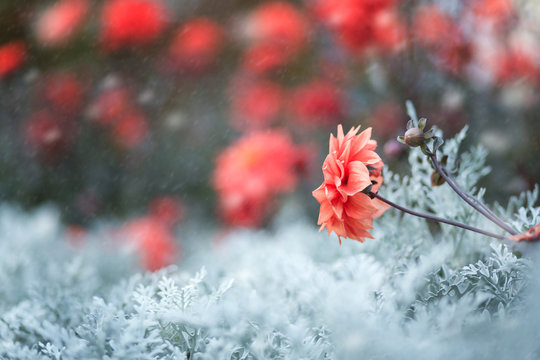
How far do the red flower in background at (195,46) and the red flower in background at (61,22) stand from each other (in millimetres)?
203

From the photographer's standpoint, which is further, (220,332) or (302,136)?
(302,136)

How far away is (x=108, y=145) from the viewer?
4.06ft

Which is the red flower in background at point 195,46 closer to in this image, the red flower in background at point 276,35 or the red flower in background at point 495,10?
the red flower in background at point 276,35

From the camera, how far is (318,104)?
3.68ft

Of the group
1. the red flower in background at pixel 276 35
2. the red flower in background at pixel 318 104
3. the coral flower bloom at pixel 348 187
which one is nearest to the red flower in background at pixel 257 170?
the red flower in background at pixel 318 104

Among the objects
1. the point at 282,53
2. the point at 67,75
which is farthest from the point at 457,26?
the point at 67,75

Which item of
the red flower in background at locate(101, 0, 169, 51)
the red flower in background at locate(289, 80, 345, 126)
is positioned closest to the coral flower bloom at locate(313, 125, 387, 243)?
the red flower in background at locate(289, 80, 345, 126)

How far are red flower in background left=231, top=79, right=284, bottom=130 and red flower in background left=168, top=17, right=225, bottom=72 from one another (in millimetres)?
111

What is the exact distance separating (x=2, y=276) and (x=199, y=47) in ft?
2.29

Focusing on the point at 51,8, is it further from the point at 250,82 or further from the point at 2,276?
the point at 2,276

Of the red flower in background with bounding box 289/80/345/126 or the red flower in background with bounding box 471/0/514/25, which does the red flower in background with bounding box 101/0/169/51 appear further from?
the red flower in background with bounding box 471/0/514/25

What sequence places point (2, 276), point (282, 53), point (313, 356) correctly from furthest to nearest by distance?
point (282, 53) → point (2, 276) → point (313, 356)

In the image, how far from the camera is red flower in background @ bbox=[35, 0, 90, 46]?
1.16 metres

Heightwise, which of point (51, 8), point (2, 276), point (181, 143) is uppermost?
point (51, 8)
